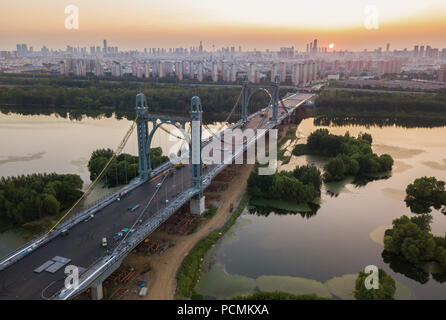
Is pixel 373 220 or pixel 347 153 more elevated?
pixel 347 153

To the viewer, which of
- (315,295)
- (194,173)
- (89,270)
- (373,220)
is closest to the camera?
(89,270)

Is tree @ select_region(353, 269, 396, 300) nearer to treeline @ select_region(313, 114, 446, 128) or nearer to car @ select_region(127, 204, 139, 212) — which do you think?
car @ select_region(127, 204, 139, 212)

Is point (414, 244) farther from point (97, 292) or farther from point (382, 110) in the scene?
point (382, 110)

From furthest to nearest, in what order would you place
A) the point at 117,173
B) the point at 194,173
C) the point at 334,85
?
the point at 334,85 → the point at 117,173 → the point at 194,173

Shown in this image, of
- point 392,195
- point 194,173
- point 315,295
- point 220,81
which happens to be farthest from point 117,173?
point 220,81

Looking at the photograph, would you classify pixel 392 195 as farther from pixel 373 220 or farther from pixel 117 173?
pixel 117 173

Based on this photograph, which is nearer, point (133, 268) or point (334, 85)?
point (133, 268)

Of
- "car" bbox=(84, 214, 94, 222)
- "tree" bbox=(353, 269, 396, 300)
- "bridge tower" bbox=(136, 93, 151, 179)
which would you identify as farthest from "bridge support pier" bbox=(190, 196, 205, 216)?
"tree" bbox=(353, 269, 396, 300)
